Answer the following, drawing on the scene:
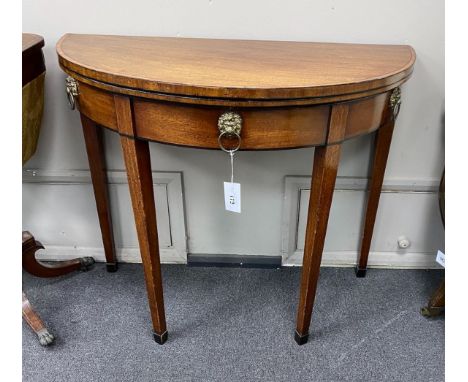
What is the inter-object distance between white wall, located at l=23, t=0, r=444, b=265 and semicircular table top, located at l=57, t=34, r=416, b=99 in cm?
7

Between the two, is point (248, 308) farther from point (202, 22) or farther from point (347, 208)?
point (202, 22)

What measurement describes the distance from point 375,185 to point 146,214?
0.77m

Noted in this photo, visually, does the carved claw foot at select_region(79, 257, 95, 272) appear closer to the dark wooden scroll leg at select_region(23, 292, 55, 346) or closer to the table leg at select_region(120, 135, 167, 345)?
the dark wooden scroll leg at select_region(23, 292, 55, 346)

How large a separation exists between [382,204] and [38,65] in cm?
122

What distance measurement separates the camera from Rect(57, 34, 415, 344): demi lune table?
92cm

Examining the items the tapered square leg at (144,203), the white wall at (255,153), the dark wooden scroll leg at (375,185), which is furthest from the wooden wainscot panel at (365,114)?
the tapered square leg at (144,203)

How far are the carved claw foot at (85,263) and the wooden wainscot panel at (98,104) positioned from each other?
0.74 metres

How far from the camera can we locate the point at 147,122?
100 centimetres

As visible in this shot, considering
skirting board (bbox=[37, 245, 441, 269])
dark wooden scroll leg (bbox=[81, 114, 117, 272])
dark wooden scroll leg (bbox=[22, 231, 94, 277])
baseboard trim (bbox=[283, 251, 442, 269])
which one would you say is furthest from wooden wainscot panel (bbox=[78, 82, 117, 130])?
baseboard trim (bbox=[283, 251, 442, 269])

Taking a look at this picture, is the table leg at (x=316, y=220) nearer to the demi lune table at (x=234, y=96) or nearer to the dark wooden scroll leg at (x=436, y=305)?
the demi lune table at (x=234, y=96)

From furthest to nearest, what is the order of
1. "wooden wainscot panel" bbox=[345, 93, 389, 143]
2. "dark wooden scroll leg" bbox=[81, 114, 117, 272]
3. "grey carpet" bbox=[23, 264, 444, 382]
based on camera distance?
"dark wooden scroll leg" bbox=[81, 114, 117, 272] → "grey carpet" bbox=[23, 264, 444, 382] → "wooden wainscot panel" bbox=[345, 93, 389, 143]

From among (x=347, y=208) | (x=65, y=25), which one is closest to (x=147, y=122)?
(x=65, y=25)

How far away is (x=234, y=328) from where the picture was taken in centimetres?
143

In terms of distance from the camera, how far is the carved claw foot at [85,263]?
1.67 m
